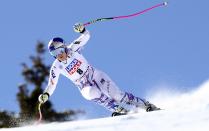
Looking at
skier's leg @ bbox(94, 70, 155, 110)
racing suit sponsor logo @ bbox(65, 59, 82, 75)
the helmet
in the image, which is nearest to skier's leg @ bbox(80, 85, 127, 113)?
skier's leg @ bbox(94, 70, 155, 110)

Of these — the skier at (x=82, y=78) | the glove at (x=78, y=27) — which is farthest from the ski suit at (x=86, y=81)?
the glove at (x=78, y=27)

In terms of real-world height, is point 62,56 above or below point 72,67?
above

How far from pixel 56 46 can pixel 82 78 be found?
2.26 feet

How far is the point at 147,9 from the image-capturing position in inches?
414

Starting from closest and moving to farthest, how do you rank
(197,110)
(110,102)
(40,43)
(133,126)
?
(133,126) < (197,110) < (110,102) < (40,43)

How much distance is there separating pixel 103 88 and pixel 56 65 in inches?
34.5

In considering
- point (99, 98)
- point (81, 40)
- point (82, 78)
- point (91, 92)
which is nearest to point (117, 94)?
point (99, 98)

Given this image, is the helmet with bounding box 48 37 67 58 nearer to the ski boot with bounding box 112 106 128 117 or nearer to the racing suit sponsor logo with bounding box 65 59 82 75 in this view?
the racing suit sponsor logo with bounding box 65 59 82 75

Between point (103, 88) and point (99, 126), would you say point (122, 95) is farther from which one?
point (99, 126)

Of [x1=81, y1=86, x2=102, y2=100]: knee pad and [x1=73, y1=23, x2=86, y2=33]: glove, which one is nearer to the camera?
[x1=81, y1=86, x2=102, y2=100]: knee pad

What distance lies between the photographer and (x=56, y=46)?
411 inches

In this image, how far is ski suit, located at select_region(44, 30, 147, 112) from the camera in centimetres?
1050

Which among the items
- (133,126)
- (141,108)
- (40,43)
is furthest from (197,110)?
(40,43)

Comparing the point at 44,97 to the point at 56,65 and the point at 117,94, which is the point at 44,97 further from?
the point at 117,94
